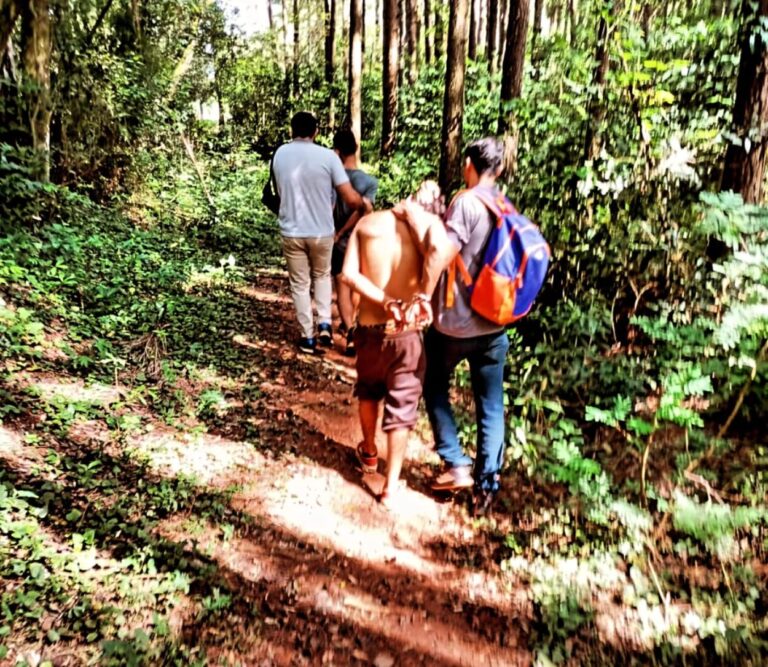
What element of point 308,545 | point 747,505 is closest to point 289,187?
point 308,545

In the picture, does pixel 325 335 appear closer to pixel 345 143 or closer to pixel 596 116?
pixel 345 143

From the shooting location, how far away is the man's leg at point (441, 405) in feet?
12.4

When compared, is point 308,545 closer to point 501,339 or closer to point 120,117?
point 501,339

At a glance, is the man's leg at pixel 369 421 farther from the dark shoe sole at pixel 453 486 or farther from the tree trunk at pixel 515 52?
the tree trunk at pixel 515 52

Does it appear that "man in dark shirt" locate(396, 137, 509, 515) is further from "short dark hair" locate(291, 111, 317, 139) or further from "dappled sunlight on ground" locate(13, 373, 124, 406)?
"dappled sunlight on ground" locate(13, 373, 124, 406)

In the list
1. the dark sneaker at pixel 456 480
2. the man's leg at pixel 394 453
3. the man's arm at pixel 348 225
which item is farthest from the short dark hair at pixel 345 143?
the dark sneaker at pixel 456 480

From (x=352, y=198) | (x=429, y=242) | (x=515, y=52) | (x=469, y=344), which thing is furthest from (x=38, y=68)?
(x=469, y=344)

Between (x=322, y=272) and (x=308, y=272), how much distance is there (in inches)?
5.4

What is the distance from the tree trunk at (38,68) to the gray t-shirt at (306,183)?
3733 mm

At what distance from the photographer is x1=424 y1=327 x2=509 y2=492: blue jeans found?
3.63 metres

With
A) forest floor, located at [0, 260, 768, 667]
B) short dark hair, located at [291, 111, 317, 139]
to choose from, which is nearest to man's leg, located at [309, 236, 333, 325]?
short dark hair, located at [291, 111, 317, 139]

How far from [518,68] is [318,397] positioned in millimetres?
5328

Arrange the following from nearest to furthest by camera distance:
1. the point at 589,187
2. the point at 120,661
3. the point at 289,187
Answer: the point at 120,661 → the point at 589,187 → the point at 289,187

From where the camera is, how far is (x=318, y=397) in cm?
536
